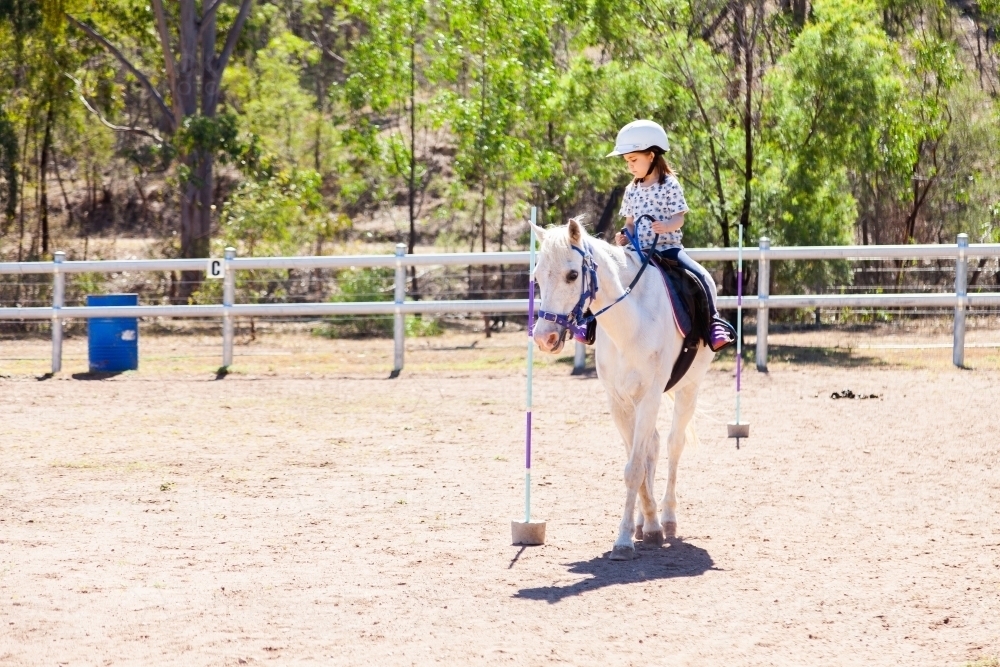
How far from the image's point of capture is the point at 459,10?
2286cm

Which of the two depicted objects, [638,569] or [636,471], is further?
[636,471]

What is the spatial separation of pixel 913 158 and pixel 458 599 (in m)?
15.5

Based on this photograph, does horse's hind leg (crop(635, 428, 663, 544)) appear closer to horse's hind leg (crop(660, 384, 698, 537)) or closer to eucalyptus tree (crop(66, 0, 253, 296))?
horse's hind leg (crop(660, 384, 698, 537))

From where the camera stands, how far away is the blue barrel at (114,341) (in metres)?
15.8

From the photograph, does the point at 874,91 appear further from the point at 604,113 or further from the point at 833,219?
the point at 604,113

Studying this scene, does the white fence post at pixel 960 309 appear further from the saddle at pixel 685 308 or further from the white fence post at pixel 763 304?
the saddle at pixel 685 308

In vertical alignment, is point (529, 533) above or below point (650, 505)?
below

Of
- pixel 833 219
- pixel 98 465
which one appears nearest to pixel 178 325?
pixel 833 219

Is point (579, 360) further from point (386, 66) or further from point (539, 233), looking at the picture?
point (386, 66)

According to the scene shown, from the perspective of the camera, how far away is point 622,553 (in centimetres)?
689

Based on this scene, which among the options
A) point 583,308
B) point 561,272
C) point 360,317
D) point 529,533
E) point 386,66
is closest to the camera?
point 561,272

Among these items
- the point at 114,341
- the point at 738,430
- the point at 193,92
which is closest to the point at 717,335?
the point at 738,430

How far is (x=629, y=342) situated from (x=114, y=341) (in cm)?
1054

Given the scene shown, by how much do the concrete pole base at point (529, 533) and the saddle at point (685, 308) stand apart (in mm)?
1123
